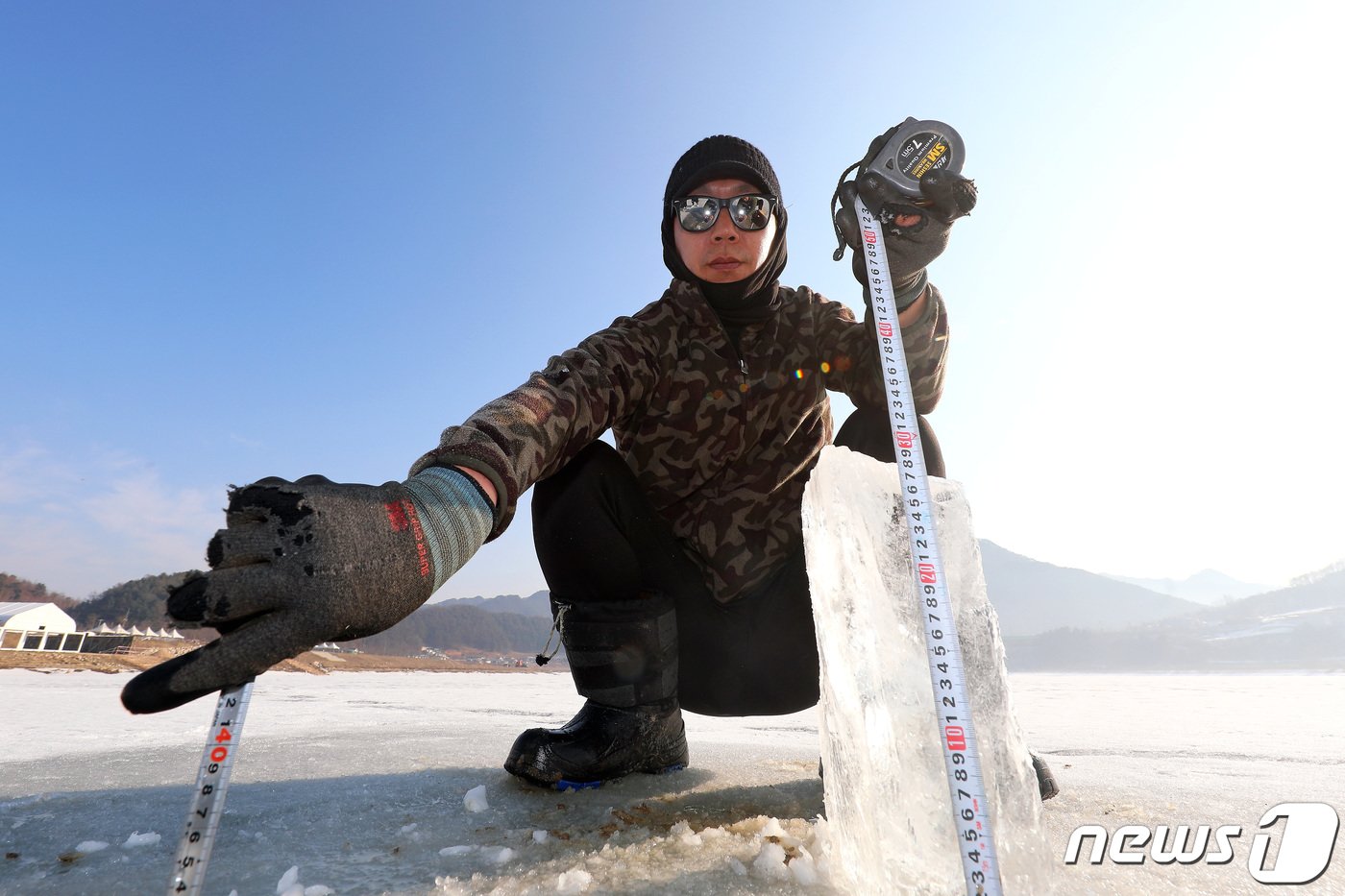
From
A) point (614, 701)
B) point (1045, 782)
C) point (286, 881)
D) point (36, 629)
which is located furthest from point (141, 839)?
point (36, 629)

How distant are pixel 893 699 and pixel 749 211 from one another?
158 centimetres

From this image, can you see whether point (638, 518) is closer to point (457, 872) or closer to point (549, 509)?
point (549, 509)

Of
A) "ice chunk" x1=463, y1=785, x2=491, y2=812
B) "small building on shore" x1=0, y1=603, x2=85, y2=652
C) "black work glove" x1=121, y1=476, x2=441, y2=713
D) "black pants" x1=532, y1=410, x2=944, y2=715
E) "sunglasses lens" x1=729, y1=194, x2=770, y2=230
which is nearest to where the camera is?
"black work glove" x1=121, y1=476, x2=441, y2=713

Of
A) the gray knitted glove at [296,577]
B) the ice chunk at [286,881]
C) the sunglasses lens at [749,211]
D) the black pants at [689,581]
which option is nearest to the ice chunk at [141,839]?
the ice chunk at [286,881]

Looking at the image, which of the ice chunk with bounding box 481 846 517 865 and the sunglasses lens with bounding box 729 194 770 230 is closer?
the ice chunk with bounding box 481 846 517 865

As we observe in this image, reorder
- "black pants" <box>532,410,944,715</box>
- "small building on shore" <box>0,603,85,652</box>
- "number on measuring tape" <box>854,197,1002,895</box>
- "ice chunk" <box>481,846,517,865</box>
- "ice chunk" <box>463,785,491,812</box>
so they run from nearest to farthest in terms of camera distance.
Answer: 1. "number on measuring tape" <box>854,197,1002,895</box>
2. "ice chunk" <box>481,846,517,865</box>
3. "ice chunk" <box>463,785,491,812</box>
4. "black pants" <box>532,410,944,715</box>
5. "small building on shore" <box>0,603,85,652</box>

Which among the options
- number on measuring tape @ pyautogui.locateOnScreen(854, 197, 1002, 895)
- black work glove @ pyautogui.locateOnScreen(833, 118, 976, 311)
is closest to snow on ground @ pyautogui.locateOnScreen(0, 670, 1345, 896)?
number on measuring tape @ pyautogui.locateOnScreen(854, 197, 1002, 895)

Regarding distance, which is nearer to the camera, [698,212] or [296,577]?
[296,577]

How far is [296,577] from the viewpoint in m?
0.90

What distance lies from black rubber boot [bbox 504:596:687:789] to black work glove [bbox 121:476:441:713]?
997 millimetres

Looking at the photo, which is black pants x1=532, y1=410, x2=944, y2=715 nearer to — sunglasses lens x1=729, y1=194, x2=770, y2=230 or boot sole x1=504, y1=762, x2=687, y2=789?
boot sole x1=504, y1=762, x2=687, y2=789

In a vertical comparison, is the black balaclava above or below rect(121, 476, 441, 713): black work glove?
above

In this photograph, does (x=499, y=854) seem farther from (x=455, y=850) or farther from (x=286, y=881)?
(x=286, y=881)

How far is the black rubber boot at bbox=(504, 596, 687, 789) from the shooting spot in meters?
1.82
